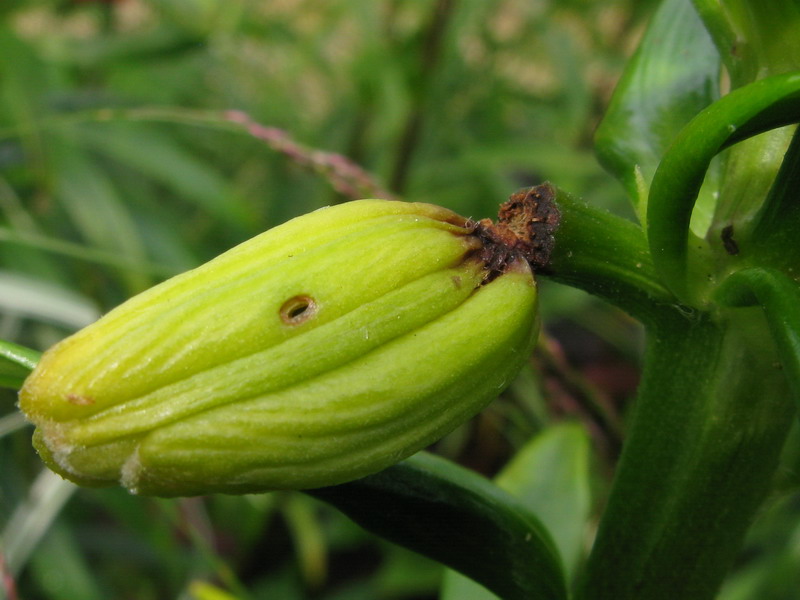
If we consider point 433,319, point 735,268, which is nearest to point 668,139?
point 735,268

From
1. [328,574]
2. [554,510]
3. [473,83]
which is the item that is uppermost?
[473,83]

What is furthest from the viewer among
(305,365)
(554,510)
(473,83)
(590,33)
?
(590,33)

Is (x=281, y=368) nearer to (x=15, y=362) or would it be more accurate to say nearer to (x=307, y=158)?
(x=15, y=362)

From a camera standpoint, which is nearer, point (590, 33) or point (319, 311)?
point (319, 311)

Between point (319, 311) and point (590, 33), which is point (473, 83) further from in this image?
point (319, 311)

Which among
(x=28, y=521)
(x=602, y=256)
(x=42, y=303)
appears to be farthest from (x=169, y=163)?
(x=602, y=256)

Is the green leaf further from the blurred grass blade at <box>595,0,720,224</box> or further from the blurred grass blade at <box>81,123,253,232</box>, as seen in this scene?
the blurred grass blade at <box>81,123,253,232</box>

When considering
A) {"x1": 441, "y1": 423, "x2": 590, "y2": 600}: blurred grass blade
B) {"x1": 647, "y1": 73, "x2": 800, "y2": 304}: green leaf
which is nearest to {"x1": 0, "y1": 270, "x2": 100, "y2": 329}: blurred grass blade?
{"x1": 441, "y1": 423, "x2": 590, "y2": 600}: blurred grass blade
